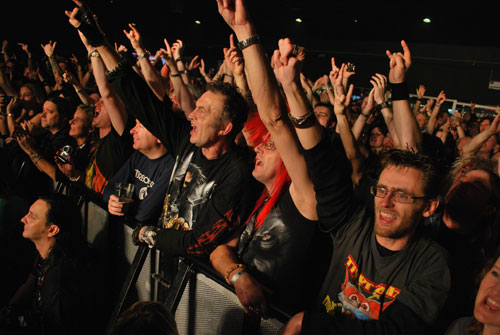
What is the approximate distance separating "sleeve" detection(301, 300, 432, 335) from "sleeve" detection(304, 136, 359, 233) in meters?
0.40

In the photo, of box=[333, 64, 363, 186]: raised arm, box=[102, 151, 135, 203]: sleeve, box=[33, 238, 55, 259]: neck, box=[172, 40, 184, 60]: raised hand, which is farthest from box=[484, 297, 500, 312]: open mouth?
box=[172, 40, 184, 60]: raised hand

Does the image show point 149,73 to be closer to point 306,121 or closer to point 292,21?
point 306,121

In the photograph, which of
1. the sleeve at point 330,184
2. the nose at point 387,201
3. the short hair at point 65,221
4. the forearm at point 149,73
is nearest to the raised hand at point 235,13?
the sleeve at point 330,184

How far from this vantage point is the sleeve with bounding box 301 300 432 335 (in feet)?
4.17

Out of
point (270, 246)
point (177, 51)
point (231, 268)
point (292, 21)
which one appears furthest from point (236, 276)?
point (292, 21)

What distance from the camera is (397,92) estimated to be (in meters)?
2.46

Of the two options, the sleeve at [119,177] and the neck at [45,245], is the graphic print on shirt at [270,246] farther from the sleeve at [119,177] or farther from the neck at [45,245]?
the neck at [45,245]

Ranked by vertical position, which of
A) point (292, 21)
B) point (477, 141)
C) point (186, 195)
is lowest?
point (186, 195)

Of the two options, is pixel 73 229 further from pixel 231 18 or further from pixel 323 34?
pixel 323 34

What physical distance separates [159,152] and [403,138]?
1683mm

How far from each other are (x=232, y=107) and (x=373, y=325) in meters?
1.45

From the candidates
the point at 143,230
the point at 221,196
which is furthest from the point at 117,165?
the point at 221,196

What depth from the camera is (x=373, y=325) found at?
4.22 feet

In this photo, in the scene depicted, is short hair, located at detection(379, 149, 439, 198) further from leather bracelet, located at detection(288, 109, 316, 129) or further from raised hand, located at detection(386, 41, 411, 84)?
raised hand, located at detection(386, 41, 411, 84)
